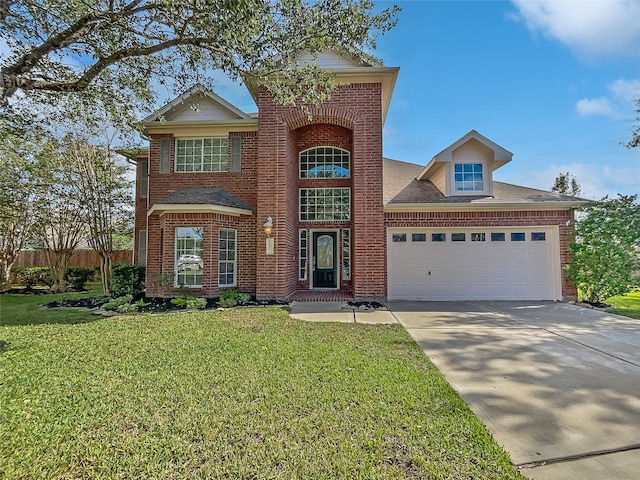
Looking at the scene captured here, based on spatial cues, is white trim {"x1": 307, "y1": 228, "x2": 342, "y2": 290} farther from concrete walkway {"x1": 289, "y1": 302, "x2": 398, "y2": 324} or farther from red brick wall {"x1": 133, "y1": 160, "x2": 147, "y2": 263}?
red brick wall {"x1": 133, "y1": 160, "x2": 147, "y2": 263}

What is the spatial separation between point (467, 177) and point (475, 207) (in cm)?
139

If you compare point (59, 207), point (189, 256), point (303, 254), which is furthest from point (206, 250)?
point (59, 207)

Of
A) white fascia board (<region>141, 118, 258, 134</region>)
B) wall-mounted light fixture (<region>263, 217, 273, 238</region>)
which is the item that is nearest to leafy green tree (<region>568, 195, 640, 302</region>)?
wall-mounted light fixture (<region>263, 217, 273, 238</region>)

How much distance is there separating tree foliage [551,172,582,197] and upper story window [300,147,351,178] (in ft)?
81.6

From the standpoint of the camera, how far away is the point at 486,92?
10.1 m

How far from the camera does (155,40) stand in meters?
6.05

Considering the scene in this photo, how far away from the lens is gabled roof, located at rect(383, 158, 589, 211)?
9766 mm

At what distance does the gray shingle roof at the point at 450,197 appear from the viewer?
9891mm

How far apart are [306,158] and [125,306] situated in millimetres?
7689

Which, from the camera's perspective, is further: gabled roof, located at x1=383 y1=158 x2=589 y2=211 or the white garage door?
the white garage door

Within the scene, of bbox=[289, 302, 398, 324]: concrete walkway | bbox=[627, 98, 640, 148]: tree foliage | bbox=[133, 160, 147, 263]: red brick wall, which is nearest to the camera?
bbox=[289, 302, 398, 324]: concrete walkway

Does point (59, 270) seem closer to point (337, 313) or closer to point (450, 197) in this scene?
point (337, 313)

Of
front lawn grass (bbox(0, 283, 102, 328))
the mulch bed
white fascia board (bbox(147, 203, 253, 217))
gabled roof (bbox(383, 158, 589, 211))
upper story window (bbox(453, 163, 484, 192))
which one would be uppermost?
upper story window (bbox(453, 163, 484, 192))

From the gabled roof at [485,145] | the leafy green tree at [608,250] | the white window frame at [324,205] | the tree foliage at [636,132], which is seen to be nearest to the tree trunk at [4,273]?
the white window frame at [324,205]
